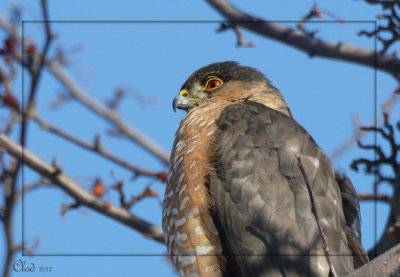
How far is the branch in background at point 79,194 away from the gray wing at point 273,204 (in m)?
1.06

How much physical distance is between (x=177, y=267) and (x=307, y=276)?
100 cm

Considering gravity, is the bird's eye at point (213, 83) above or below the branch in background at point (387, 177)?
above

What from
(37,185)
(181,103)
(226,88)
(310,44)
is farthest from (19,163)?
(310,44)

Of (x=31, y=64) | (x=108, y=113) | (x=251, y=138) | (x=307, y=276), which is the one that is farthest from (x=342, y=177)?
(x=108, y=113)

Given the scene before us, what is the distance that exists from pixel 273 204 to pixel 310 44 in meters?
1.65

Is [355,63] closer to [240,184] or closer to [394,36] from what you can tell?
[394,36]

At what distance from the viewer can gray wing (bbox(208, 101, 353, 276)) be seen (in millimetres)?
4223

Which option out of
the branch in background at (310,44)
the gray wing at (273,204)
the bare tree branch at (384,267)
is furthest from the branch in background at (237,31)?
the bare tree branch at (384,267)

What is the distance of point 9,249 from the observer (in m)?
4.31

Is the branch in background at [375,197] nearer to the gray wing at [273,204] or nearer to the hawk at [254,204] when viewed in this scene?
the hawk at [254,204]

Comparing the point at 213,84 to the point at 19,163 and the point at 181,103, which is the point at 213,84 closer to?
the point at 181,103

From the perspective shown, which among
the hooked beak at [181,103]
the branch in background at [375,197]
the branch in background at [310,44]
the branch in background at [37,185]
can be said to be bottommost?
the branch in background at [375,197]

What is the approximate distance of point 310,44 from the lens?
5.42 metres

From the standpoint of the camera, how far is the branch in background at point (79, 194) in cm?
481
